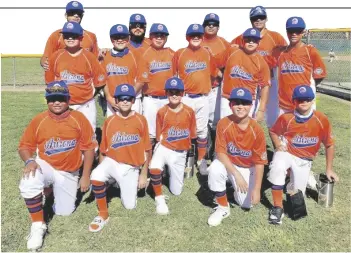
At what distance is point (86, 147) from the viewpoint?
4.12 metres

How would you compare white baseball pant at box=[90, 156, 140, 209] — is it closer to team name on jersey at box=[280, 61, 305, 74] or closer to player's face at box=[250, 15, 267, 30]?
team name on jersey at box=[280, 61, 305, 74]

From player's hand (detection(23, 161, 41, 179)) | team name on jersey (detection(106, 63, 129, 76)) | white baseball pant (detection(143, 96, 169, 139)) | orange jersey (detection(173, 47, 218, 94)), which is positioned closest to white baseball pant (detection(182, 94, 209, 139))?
orange jersey (detection(173, 47, 218, 94))

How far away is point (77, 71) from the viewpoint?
4.78 m

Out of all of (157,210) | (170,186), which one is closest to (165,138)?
(170,186)

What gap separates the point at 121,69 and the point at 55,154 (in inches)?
68.9

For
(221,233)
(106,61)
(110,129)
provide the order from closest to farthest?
(221,233), (110,129), (106,61)

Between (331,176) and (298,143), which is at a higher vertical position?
(298,143)

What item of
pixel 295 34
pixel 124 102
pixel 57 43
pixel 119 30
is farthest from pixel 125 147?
pixel 295 34

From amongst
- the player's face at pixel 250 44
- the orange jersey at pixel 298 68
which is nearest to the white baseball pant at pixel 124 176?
the player's face at pixel 250 44

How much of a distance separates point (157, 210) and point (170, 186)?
662 mm

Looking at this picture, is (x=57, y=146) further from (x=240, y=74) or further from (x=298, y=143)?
(x=298, y=143)

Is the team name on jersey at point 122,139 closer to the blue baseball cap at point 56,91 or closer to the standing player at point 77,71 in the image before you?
the blue baseball cap at point 56,91

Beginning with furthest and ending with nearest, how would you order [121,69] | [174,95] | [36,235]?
[121,69]
[174,95]
[36,235]

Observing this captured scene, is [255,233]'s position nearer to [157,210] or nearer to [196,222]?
[196,222]
